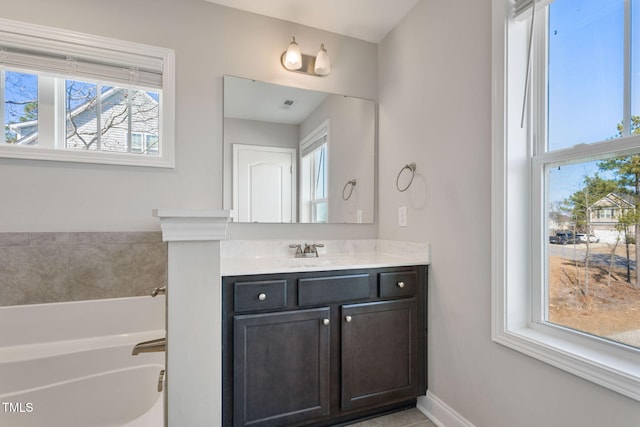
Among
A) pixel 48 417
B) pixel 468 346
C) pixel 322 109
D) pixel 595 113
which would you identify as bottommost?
pixel 48 417

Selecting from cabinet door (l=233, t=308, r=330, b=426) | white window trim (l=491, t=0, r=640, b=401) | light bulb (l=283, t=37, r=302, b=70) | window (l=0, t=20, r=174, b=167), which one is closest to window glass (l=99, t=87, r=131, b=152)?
window (l=0, t=20, r=174, b=167)

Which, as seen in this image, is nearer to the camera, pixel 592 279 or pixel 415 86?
pixel 592 279

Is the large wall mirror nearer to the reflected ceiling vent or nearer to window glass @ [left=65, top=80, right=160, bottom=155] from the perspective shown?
the reflected ceiling vent

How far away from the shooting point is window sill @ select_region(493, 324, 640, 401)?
3.30ft

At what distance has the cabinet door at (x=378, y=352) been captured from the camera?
5.47 ft

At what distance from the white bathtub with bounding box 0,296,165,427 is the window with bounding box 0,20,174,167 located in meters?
0.88

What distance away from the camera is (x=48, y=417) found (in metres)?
1.48

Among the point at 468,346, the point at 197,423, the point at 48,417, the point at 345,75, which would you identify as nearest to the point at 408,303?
the point at 468,346

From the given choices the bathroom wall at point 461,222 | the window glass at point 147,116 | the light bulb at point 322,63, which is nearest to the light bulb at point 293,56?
the light bulb at point 322,63

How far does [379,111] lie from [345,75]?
1.26ft

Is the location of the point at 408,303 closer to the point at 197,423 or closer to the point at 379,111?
the point at 197,423

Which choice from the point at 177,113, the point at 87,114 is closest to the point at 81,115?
the point at 87,114

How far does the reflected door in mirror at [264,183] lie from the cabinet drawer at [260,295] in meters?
0.71

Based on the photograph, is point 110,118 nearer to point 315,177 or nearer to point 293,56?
point 293,56
